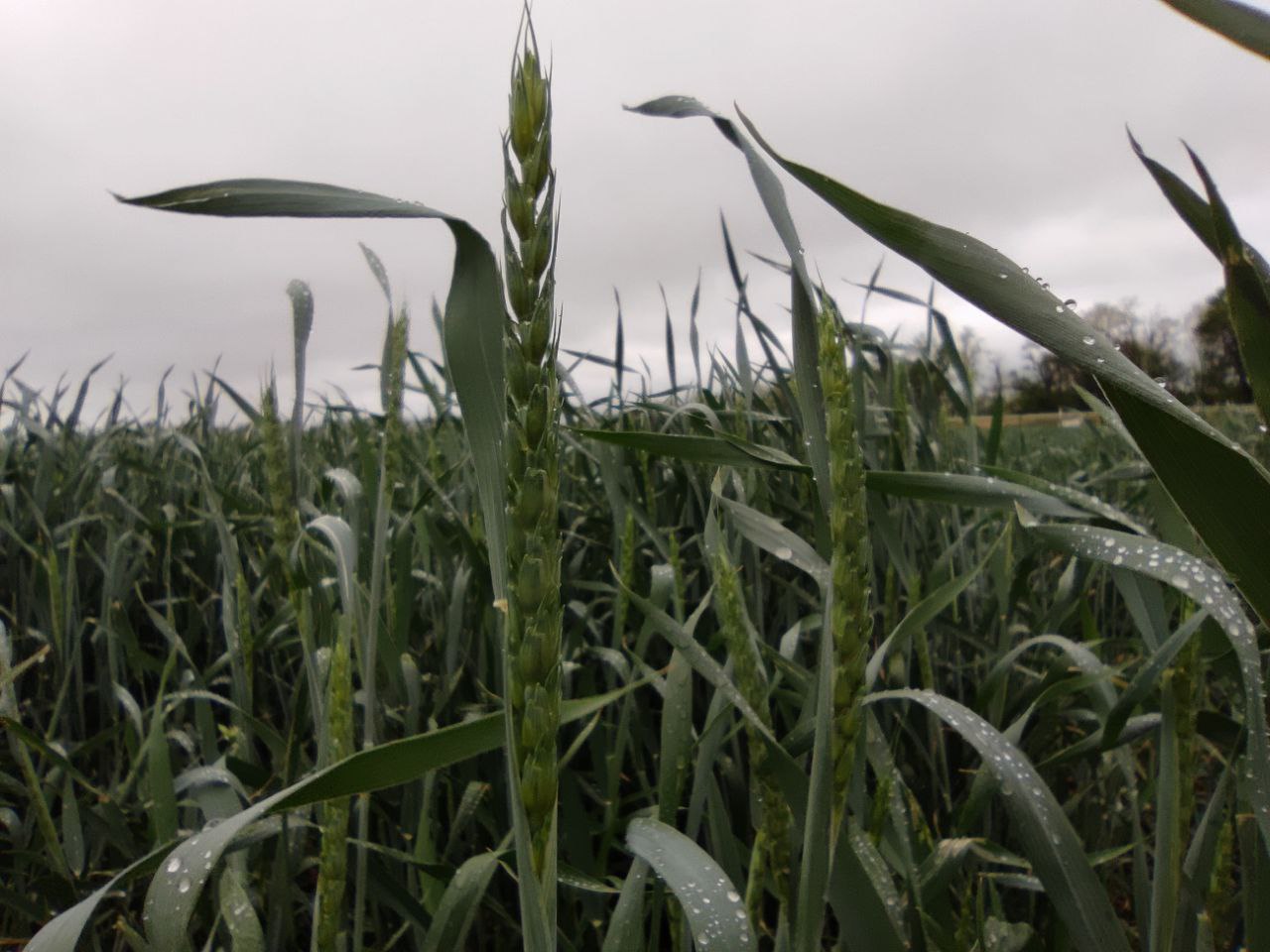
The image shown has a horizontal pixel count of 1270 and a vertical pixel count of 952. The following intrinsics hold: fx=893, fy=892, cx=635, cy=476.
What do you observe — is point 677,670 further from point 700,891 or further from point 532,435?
point 532,435

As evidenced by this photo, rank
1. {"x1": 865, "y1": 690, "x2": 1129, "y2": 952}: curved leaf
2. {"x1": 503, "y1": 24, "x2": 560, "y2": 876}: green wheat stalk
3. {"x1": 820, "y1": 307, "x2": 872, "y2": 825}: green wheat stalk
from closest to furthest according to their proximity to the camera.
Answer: {"x1": 503, "y1": 24, "x2": 560, "y2": 876}: green wheat stalk < {"x1": 820, "y1": 307, "x2": 872, "y2": 825}: green wheat stalk < {"x1": 865, "y1": 690, "x2": 1129, "y2": 952}: curved leaf

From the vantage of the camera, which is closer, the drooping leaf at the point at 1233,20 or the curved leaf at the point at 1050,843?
the drooping leaf at the point at 1233,20

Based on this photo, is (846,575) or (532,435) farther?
(846,575)

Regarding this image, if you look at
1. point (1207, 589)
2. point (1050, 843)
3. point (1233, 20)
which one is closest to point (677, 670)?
point (1050, 843)

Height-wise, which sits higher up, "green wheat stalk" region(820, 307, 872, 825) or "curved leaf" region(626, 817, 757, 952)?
"green wheat stalk" region(820, 307, 872, 825)

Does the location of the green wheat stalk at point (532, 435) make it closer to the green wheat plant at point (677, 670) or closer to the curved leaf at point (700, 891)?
the green wheat plant at point (677, 670)

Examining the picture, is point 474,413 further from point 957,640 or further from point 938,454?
point 938,454

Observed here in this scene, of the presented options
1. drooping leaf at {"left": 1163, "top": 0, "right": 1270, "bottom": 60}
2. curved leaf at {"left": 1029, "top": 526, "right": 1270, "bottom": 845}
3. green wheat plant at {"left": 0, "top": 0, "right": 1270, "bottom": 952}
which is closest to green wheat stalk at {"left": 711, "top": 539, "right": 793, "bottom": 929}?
green wheat plant at {"left": 0, "top": 0, "right": 1270, "bottom": 952}

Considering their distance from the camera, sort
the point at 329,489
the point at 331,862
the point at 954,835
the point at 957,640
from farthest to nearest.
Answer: the point at 329,489, the point at 957,640, the point at 954,835, the point at 331,862

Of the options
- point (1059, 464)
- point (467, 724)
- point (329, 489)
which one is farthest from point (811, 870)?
point (1059, 464)

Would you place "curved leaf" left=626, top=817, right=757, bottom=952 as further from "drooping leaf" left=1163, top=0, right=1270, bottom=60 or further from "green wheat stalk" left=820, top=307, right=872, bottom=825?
"drooping leaf" left=1163, top=0, right=1270, bottom=60

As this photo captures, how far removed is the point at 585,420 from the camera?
2.16 metres

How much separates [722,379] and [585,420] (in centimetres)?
34

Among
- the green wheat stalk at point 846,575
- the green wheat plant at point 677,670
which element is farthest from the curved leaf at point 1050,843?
the green wheat stalk at point 846,575
